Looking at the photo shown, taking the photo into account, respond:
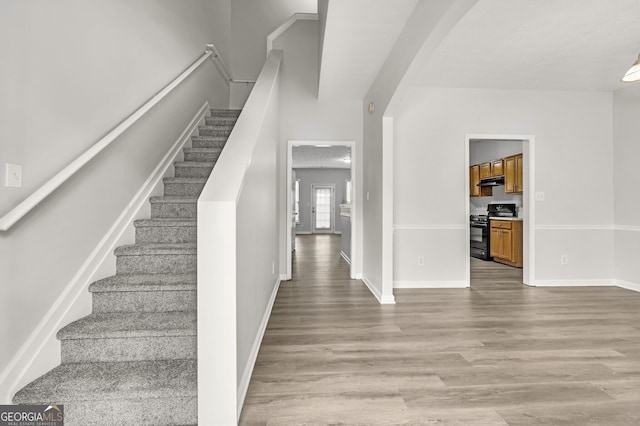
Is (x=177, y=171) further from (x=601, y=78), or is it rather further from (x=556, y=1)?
(x=601, y=78)

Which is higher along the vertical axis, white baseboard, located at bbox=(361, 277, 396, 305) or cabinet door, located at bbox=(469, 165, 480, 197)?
cabinet door, located at bbox=(469, 165, 480, 197)

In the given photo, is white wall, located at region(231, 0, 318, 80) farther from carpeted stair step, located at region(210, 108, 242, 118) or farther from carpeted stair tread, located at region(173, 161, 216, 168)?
→ carpeted stair tread, located at region(173, 161, 216, 168)

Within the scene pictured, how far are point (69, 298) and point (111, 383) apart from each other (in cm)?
60

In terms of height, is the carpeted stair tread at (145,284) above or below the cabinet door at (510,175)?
below

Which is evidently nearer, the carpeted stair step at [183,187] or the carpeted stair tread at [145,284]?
the carpeted stair tread at [145,284]

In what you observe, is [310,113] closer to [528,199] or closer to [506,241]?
[528,199]

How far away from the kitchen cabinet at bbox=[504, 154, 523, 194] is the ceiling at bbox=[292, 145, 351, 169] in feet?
11.5

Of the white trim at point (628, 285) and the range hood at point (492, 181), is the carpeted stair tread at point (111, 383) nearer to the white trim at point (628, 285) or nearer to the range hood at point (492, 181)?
the white trim at point (628, 285)

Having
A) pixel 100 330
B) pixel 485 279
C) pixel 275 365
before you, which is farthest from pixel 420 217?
pixel 100 330

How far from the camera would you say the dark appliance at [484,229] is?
19.2 feet

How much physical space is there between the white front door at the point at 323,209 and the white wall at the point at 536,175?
872 centimetres

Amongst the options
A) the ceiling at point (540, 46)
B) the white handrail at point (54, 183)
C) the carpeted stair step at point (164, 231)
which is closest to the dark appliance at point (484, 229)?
the ceiling at point (540, 46)

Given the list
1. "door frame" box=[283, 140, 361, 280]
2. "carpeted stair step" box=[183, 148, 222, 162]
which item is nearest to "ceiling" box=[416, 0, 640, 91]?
"door frame" box=[283, 140, 361, 280]

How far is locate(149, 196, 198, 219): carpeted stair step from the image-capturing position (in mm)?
2602
